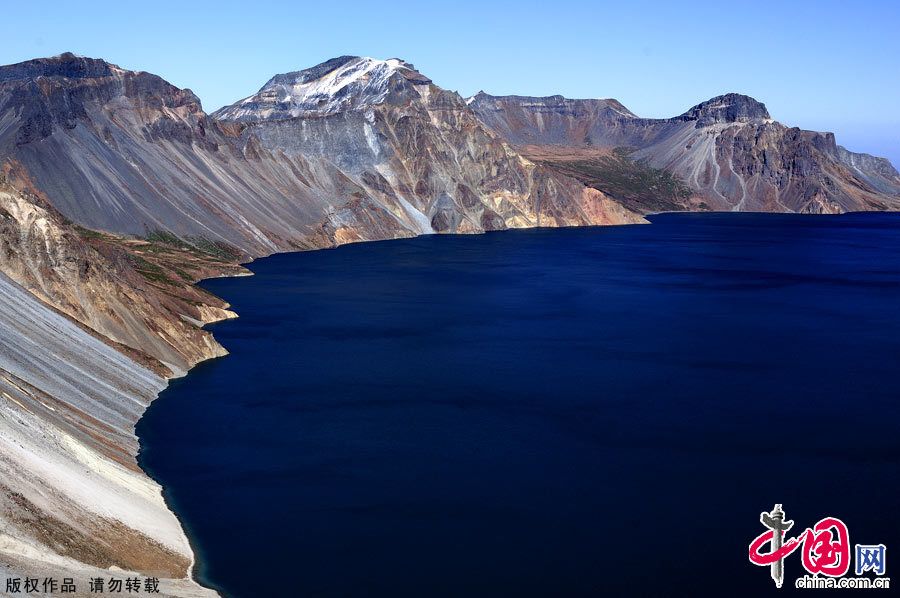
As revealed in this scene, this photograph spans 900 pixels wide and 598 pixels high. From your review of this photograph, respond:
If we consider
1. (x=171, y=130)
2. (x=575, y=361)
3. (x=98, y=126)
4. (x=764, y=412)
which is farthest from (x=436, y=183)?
(x=764, y=412)

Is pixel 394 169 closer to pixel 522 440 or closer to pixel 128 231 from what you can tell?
pixel 128 231

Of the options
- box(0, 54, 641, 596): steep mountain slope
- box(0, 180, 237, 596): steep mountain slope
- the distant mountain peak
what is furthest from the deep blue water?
the distant mountain peak

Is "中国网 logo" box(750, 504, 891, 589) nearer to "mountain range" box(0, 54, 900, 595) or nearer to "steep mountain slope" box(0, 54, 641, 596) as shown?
"steep mountain slope" box(0, 54, 641, 596)

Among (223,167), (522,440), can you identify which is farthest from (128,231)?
(522,440)

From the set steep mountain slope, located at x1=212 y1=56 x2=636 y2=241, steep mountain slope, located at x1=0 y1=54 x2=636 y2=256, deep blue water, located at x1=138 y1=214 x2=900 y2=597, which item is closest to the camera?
deep blue water, located at x1=138 y1=214 x2=900 y2=597

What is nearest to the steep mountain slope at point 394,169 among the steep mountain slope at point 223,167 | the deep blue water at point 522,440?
the steep mountain slope at point 223,167
